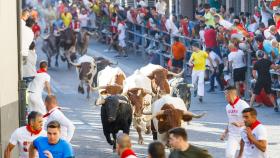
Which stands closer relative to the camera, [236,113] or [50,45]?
[236,113]

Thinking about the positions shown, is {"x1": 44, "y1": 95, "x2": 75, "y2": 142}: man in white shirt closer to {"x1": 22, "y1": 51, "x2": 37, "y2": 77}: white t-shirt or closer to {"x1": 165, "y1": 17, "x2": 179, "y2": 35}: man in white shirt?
{"x1": 22, "y1": 51, "x2": 37, "y2": 77}: white t-shirt

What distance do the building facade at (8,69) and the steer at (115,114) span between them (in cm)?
296

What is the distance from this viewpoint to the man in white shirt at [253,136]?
49.2 ft

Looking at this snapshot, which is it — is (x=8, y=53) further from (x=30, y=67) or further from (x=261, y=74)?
(x=261, y=74)

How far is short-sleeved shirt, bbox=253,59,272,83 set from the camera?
26.7 m

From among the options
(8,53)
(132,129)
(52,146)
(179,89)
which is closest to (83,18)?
(179,89)

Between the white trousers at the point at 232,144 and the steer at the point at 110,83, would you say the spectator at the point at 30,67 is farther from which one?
the white trousers at the point at 232,144

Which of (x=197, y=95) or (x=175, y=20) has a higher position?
(x=175, y=20)

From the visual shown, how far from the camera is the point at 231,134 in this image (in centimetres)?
1781

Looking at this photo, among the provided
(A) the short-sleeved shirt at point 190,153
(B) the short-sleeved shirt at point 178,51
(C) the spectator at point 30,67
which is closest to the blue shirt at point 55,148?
(A) the short-sleeved shirt at point 190,153

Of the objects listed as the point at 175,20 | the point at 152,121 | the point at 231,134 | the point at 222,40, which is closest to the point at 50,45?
the point at 175,20

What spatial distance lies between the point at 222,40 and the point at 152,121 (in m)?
11.1

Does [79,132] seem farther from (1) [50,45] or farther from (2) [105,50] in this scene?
(2) [105,50]

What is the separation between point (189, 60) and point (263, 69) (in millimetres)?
5138
